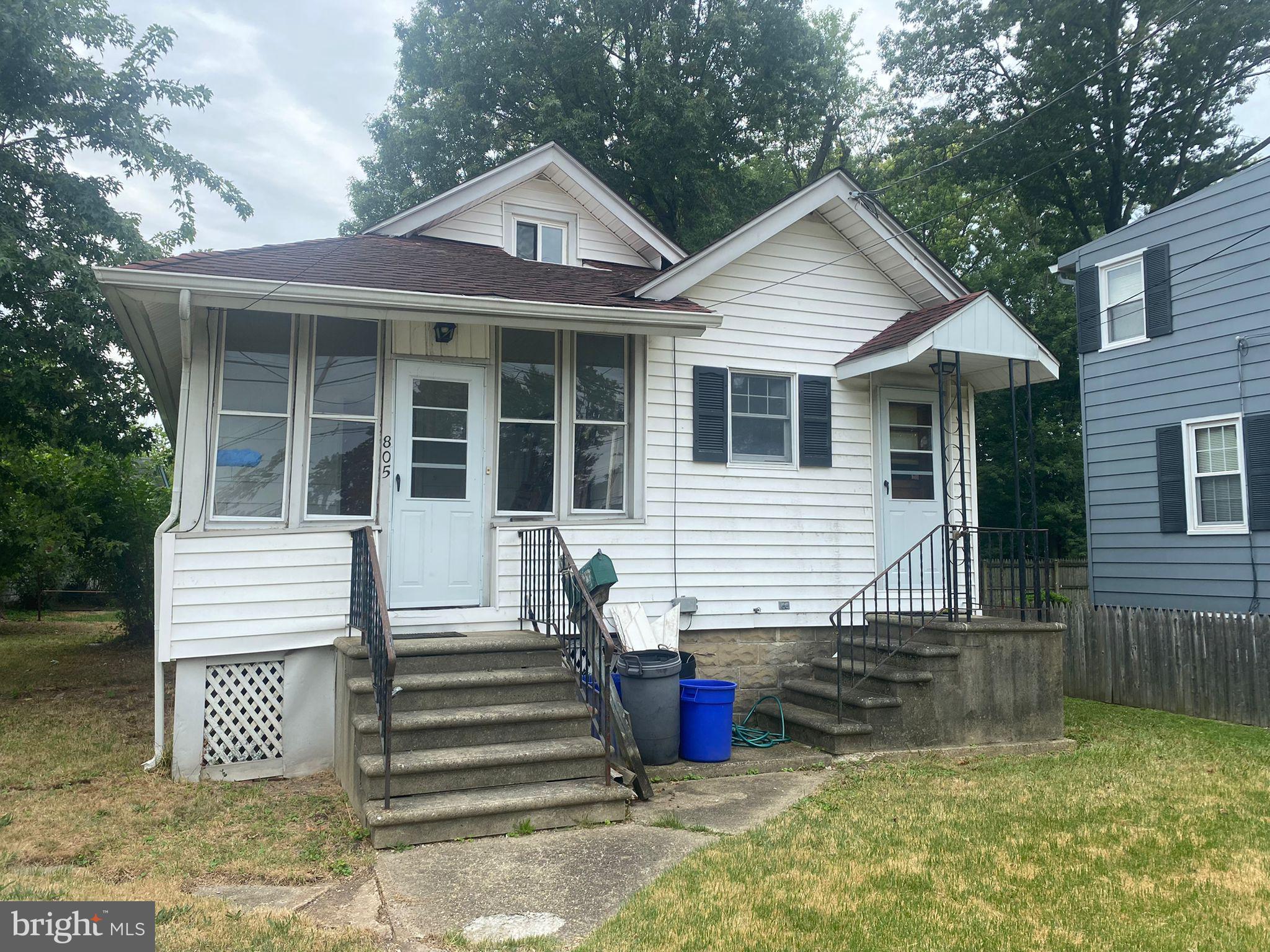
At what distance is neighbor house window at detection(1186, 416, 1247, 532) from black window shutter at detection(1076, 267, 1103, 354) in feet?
6.62

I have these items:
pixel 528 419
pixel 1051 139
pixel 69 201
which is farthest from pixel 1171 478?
pixel 69 201

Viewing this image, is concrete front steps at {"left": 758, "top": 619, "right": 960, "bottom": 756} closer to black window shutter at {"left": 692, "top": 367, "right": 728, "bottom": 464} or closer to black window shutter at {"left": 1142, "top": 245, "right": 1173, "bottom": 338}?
black window shutter at {"left": 692, "top": 367, "right": 728, "bottom": 464}

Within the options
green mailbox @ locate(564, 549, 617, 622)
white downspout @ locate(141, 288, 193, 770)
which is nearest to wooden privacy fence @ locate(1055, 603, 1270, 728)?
green mailbox @ locate(564, 549, 617, 622)

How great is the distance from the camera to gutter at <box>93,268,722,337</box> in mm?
6574

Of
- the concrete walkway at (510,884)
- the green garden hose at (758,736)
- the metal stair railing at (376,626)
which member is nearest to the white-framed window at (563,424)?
the metal stair railing at (376,626)

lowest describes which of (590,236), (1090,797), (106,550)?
(1090,797)

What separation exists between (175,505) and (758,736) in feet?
16.9

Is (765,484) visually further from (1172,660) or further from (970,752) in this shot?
(1172,660)

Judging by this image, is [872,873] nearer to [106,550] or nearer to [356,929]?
[356,929]

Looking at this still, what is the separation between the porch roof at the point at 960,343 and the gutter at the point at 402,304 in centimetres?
184

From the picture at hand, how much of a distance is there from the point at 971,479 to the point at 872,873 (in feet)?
21.0

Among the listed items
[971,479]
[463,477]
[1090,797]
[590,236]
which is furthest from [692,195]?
[1090,797]

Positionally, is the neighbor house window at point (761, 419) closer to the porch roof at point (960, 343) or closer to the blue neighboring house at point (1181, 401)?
the porch roof at point (960, 343)

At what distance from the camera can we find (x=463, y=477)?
8016 millimetres
